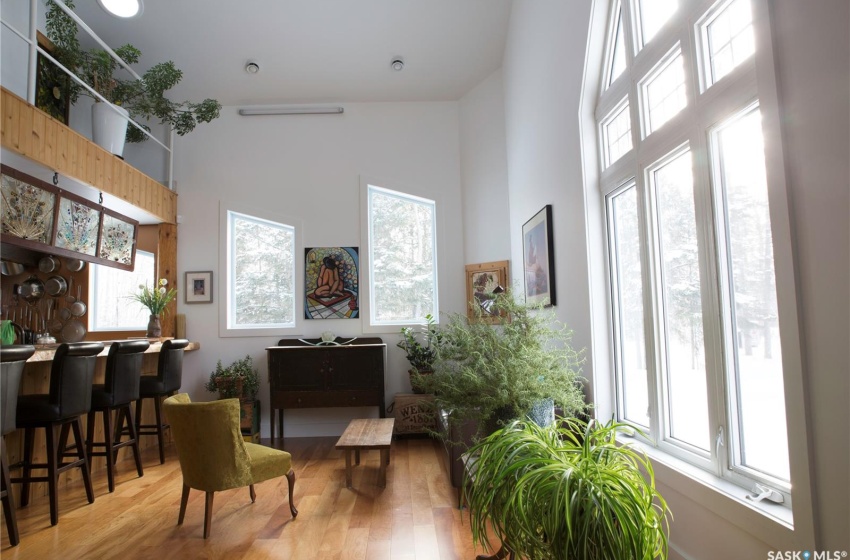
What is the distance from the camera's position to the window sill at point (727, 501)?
1.59 metres

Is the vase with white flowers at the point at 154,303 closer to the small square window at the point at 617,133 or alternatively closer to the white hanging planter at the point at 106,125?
the white hanging planter at the point at 106,125

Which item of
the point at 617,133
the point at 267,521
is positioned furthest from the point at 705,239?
the point at 267,521

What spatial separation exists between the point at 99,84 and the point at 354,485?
4.41 metres

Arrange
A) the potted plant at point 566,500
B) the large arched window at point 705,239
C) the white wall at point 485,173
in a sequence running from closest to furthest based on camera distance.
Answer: the potted plant at point 566,500
the large arched window at point 705,239
the white wall at point 485,173

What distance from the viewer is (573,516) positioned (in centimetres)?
152

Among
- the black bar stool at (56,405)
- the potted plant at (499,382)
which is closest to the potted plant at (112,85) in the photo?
the black bar stool at (56,405)

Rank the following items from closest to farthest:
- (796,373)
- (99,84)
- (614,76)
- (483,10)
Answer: (796,373)
(614,76)
(99,84)
(483,10)

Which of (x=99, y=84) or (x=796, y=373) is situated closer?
(x=796, y=373)

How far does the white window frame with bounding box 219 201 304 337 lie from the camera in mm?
5973

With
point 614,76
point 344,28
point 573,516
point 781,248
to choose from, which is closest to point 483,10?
point 344,28

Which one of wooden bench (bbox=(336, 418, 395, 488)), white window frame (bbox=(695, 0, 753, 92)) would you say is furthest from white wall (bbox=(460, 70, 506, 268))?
white window frame (bbox=(695, 0, 753, 92))

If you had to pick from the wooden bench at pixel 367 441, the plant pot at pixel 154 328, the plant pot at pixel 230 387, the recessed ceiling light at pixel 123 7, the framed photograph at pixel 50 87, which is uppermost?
the recessed ceiling light at pixel 123 7

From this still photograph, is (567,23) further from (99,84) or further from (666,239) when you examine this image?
(99,84)

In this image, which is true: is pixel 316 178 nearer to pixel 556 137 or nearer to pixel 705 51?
pixel 556 137
